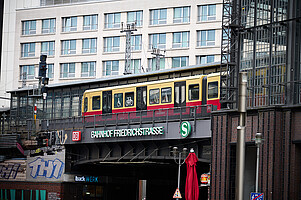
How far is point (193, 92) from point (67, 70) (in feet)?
167

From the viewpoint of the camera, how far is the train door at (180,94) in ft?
155

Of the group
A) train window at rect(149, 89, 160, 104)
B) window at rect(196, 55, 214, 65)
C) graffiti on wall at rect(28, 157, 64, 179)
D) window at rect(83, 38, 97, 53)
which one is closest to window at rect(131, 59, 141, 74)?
window at rect(83, 38, 97, 53)

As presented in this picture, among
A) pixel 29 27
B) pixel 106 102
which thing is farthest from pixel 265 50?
pixel 29 27

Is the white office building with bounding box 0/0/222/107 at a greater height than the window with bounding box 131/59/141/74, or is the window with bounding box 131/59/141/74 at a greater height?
the white office building with bounding box 0/0/222/107

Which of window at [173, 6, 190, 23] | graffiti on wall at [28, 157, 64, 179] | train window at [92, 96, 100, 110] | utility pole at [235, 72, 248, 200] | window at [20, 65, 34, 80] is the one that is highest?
window at [173, 6, 190, 23]

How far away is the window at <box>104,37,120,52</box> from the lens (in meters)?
91.0

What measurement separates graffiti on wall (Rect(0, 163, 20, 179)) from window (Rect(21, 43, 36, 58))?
128 ft

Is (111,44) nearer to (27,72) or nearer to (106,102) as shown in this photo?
(27,72)

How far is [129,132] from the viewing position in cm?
4716

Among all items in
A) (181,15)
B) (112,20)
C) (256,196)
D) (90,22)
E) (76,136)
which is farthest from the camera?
(90,22)

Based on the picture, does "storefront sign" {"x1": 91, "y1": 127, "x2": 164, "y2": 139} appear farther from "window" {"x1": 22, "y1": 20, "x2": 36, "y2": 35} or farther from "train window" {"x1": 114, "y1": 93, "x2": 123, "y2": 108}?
"window" {"x1": 22, "y1": 20, "x2": 36, "y2": 35}

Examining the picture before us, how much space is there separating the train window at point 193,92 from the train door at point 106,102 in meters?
10.4

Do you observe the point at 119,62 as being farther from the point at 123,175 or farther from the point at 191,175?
the point at 191,175

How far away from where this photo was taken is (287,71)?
3391 cm
